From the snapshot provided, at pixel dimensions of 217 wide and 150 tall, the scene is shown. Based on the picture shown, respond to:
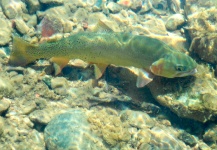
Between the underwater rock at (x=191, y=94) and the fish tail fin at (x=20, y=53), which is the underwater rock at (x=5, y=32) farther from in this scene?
the underwater rock at (x=191, y=94)

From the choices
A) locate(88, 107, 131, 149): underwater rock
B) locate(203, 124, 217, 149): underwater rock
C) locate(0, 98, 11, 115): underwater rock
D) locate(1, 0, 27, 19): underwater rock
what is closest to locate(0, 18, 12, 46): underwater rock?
locate(1, 0, 27, 19): underwater rock

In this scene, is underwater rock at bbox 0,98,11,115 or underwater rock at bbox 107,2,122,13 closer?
underwater rock at bbox 0,98,11,115

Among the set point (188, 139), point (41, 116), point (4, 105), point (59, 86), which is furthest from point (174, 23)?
point (4, 105)

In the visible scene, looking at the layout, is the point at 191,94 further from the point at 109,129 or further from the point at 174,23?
the point at 174,23

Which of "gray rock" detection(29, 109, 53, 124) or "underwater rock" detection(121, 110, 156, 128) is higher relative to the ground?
"gray rock" detection(29, 109, 53, 124)

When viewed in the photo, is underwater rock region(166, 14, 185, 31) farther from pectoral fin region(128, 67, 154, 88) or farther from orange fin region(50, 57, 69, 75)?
orange fin region(50, 57, 69, 75)

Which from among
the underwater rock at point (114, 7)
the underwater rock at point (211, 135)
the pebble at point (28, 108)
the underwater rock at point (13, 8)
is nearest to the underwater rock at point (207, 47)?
the underwater rock at point (211, 135)
